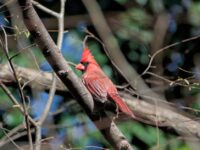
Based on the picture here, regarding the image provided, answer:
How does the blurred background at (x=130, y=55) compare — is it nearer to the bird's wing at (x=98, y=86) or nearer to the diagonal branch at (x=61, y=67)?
the bird's wing at (x=98, y=86)

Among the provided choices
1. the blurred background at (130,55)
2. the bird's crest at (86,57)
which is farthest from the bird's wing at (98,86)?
the blurred background at (130,55)

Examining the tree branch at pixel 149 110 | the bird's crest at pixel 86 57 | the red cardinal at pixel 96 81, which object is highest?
the bird's crest at pixel 86 57

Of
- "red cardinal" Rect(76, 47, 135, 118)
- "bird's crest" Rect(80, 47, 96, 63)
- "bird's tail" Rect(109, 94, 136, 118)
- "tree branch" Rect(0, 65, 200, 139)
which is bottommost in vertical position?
"tree branch" Rect(0, 65, 200, 139)

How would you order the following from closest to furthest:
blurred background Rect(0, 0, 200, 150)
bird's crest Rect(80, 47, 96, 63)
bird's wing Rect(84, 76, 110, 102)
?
1. bird's wing Rect(84, 76, 110, 102)
2. bird's crest Rect(80, 47, 96, 63)
3. blurred background Rect(0, 0, 200, 150)

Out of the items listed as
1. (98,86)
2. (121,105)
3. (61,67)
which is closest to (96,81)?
(98,86)

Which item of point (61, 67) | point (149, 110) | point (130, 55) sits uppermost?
point (61, 67)

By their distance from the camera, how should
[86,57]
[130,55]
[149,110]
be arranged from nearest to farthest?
[86,57], [149,110], [130,55]

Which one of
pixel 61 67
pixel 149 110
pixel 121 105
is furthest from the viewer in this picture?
pixel 149 110

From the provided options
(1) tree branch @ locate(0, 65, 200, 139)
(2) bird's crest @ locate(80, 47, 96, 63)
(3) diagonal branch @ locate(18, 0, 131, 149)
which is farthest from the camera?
(1) tree branch @ locate(0, 65, 200, 139)

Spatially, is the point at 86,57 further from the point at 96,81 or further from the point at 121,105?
the point at 121,105

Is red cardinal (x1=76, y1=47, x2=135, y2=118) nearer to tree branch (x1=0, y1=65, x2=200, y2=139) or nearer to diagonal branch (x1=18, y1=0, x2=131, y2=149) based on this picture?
diagonal branch (x1=18, y1=0, x2=131, y2=149)

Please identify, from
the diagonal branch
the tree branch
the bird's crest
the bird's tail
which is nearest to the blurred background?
the tree branch

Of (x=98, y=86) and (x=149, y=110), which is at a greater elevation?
(x=98, y=86)

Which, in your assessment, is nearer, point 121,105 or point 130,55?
point 121,105
